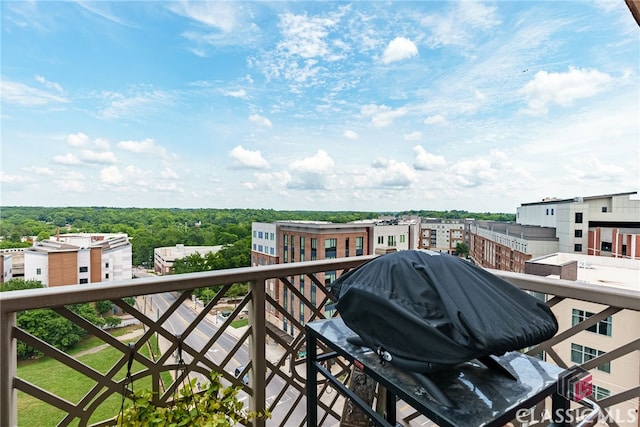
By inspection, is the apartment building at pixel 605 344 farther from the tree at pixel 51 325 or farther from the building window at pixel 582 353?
the tree at pixel 51 325

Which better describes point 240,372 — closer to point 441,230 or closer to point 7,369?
point 7,369

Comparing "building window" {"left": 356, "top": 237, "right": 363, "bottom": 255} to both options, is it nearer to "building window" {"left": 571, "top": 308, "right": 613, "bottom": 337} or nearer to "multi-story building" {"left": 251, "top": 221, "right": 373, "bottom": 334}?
"multi-story building" {"left": 251, "top": 221, "right": 373, "bottom": 334}

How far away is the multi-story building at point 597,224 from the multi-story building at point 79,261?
594 cm

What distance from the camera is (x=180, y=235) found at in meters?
4.34

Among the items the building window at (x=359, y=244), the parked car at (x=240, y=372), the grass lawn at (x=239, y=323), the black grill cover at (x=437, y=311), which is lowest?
the building window at (x=359, y=244)

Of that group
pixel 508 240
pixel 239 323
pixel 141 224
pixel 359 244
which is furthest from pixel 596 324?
pixel 359 244

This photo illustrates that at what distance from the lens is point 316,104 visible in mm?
8836

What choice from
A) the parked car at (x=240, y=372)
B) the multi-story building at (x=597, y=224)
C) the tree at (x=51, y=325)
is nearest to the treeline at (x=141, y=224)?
the multi-story building at (x=597, y=224)

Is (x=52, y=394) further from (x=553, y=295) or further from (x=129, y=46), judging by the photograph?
(x=129, y=46)

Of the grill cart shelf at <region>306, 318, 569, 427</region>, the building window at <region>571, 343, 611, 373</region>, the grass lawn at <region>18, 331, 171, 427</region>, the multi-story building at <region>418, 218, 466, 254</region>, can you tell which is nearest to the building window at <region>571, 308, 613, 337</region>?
the building window at <region>571, 343, 611, 373</region>

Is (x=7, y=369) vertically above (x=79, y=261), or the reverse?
(x=79, y=261)

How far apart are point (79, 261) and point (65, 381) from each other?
4.75ft

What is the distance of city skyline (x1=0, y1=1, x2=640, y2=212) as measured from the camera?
4.41m

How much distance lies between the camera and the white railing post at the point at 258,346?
1.78 meters
